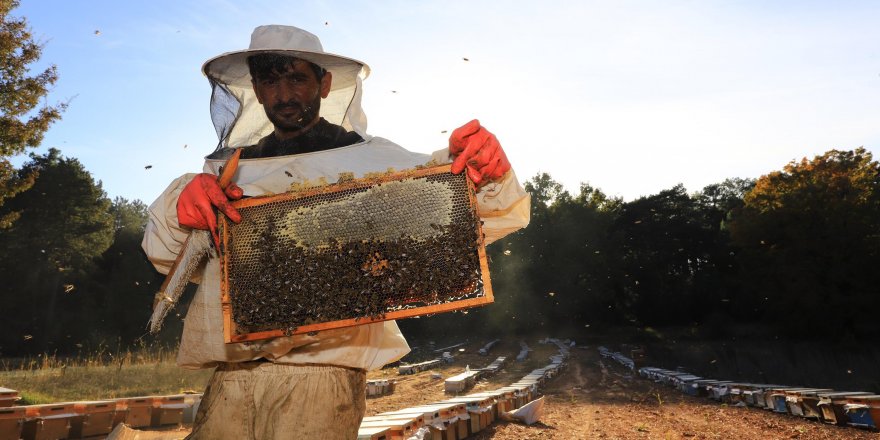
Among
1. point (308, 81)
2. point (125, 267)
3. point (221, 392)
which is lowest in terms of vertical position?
point (221, 392)

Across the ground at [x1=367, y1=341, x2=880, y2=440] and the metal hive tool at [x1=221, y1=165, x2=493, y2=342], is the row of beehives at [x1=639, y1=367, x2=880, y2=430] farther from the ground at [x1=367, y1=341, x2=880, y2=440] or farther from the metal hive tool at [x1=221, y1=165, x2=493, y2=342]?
the metal hive tool at [x1=221, y1=165, x2=493, y2=342]

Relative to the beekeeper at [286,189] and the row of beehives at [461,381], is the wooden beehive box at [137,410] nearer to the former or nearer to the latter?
the beekeeper at [286,189]

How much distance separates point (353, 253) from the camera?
10.3 feet

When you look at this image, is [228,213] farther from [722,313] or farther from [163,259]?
[722,313]

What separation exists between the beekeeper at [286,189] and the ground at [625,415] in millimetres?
7004

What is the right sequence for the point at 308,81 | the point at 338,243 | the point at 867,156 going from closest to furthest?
the point at 338,243 → the point at 308,81 → the point at 867,156

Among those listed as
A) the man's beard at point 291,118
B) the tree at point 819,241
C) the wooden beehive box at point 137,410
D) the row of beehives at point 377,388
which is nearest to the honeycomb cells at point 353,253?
the man's beard at point 291,118

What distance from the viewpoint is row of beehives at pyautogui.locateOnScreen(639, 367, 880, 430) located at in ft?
34.0

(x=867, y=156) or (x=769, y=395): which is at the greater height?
(x=867, y=156)

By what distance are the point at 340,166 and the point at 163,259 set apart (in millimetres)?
1088

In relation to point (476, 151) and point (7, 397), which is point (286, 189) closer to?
point (476, 151)

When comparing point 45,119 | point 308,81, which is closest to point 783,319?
point 45,119

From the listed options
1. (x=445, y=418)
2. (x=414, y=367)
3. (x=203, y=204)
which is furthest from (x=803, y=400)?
(x=414, y=367)

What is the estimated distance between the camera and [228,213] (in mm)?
3072
